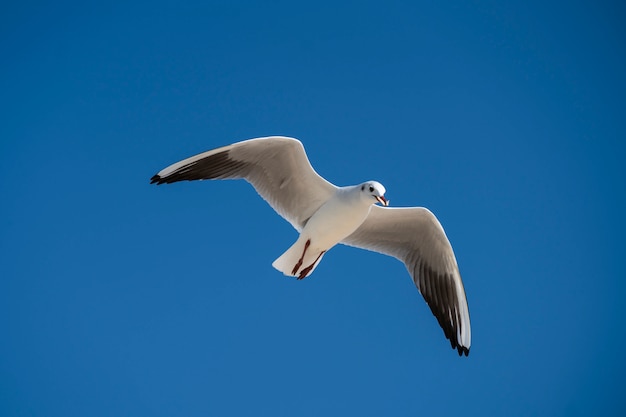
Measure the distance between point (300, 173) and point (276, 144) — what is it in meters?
0.43

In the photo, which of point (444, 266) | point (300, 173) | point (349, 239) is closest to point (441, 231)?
point (444, 266)

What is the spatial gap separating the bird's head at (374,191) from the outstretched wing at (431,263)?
29.3 inches

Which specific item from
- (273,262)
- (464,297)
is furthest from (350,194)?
(464,297)

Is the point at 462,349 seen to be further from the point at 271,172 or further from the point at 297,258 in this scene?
the point at 271,172

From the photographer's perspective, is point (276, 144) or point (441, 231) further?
point (441, 231)

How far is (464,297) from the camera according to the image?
7949mm

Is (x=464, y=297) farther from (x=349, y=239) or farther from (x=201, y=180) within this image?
(x=201, y=180)

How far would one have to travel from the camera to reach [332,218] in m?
7.35

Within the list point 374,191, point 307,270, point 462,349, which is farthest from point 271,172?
point 462,349

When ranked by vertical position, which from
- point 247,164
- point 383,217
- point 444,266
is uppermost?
point 247,164

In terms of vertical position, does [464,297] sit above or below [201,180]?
below

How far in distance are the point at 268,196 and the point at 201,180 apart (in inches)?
28.4

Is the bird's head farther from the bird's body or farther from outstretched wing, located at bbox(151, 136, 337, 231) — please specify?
outstretched wing, located at bbox(151, 136, 337, 231)

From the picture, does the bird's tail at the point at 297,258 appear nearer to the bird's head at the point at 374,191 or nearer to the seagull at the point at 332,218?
the seagull at the point at 332,218
